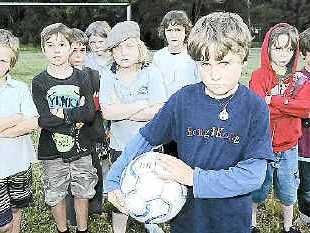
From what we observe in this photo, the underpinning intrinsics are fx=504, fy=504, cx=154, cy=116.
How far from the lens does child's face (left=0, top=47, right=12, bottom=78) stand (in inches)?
140

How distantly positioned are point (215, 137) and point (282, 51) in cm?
183

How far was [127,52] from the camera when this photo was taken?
3762 millimetres

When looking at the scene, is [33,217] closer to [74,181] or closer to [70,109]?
[74,181]

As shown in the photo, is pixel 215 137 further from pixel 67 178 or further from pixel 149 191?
pixel 67 178

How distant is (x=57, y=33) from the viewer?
384 cm

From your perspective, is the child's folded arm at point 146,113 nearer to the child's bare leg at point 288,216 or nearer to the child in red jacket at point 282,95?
the child in red jacket at point 282,95

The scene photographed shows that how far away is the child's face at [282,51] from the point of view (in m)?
3.89

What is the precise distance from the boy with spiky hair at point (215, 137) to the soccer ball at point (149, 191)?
0.04 metres

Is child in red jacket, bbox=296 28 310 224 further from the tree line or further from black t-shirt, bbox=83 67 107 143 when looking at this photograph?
the tree line

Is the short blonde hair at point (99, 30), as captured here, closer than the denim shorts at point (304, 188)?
No

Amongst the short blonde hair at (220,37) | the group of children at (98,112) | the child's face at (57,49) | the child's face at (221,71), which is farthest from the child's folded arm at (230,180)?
the child's face at (57,49)

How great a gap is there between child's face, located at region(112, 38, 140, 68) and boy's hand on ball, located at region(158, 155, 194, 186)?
1.62 metres

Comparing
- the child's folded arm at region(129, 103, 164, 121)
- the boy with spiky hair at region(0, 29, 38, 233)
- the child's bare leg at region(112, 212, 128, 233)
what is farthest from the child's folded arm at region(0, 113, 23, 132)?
the child's bare leg at region(112, 212, 128, 233)

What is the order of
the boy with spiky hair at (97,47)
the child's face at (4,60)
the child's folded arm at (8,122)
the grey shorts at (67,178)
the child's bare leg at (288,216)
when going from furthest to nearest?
the boy with spiky hair at (97,47)
the child's bare leg at (288,216)
the grey shorts at (67,178)
the child's face at (4,60)
the child's folded arm at (8,122)
